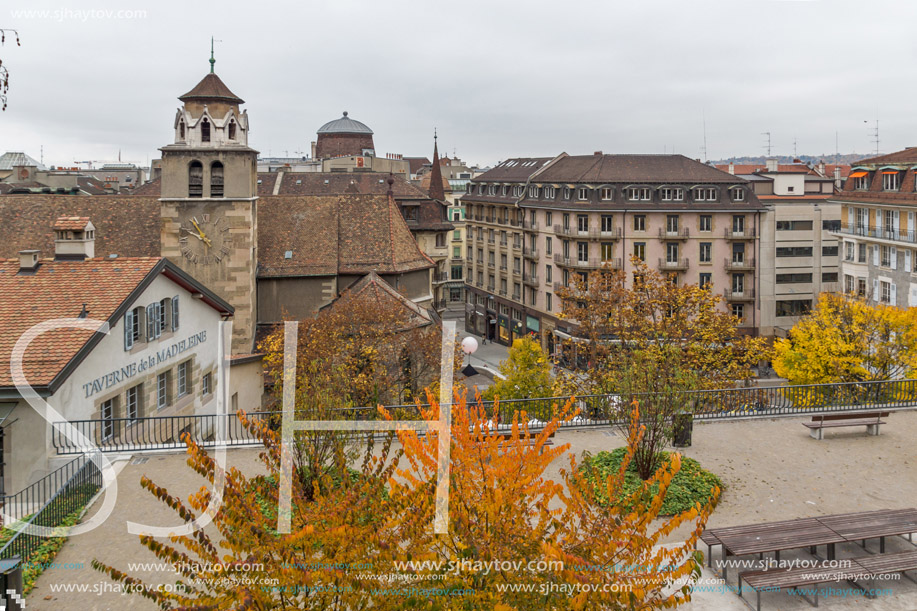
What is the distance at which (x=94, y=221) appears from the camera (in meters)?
38.3

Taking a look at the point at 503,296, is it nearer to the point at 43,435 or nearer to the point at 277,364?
the point at 277,364

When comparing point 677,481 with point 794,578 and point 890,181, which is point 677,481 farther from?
point 890,181

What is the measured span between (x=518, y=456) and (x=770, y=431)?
40.0 feet

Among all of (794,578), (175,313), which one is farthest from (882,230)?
(794,578)

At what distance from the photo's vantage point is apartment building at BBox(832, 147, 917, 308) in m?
43.8

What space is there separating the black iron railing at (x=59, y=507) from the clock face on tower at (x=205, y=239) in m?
21.7

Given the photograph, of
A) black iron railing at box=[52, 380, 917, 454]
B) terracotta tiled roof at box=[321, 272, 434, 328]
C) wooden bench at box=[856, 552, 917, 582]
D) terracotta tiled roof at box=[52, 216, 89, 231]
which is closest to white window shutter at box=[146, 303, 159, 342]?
black iron railing at box=[52, 380, 917, 454]

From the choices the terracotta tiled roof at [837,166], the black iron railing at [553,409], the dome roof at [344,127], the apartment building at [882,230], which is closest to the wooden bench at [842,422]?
the black iron railing at [553,409]

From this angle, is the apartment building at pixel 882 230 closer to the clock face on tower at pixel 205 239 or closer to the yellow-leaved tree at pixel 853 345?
the yellow-leaved tree at pixel 853 345

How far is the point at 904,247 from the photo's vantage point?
145 ft

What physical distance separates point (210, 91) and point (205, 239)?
6.85 metres

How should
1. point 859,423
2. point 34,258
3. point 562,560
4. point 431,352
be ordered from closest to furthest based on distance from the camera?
1. point 562,560
2. point 859,423
3. point 34,258
4. point 431,352

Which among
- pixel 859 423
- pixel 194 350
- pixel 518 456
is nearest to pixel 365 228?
pixel 194 350

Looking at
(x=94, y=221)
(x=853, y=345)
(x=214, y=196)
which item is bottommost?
(x=853, y=345)
